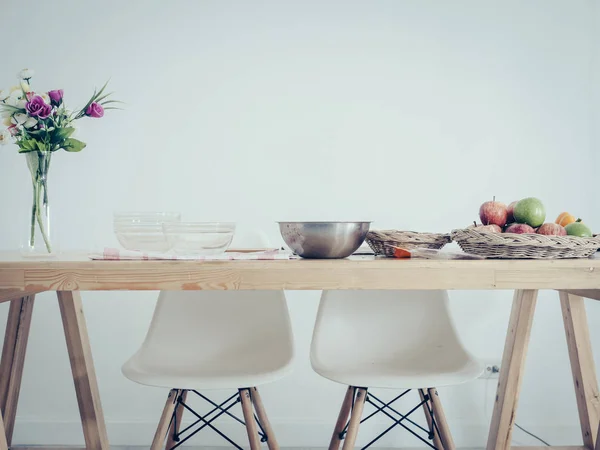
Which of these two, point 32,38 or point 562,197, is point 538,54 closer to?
point 562,197

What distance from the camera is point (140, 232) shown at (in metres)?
1.29

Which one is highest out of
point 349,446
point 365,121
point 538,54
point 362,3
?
Answer: point 362,3

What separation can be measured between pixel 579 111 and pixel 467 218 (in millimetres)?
631

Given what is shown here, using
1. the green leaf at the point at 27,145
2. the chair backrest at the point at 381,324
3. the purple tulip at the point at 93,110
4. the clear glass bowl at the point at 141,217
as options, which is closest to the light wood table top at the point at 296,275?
the clear glass bowl at the point at 141,217

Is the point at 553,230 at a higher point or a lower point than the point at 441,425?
higher

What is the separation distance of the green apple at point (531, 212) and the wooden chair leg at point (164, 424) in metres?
1.00

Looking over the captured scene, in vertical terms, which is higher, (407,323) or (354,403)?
(407,323)

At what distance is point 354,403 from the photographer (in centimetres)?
149

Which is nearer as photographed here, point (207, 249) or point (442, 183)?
point (207, 249)

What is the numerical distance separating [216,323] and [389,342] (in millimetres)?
550

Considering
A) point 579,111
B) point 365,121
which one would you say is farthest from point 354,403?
point 579,111

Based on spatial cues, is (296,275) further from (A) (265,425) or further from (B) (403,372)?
(A) (265,425)

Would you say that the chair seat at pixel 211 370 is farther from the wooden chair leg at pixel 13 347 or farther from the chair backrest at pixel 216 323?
the wooden chair leg at pixel 13 347

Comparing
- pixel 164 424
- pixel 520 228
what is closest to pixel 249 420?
pixel 164 424
